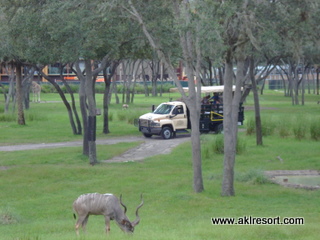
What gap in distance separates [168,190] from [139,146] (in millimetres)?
10798

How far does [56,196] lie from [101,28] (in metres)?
5.36

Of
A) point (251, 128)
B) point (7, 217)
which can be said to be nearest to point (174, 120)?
point (251, 128)

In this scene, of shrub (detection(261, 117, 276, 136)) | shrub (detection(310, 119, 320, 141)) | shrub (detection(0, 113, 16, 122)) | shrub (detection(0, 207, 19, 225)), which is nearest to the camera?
shrub (detection(0, 207, 19, 225))

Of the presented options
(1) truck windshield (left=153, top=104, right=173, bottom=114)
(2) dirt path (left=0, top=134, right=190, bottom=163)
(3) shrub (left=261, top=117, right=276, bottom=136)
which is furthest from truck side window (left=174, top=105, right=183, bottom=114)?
(3) shrub (left=261, top=117, right=276, bottom=136)

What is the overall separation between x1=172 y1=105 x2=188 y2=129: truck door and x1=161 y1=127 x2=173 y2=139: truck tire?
40cm

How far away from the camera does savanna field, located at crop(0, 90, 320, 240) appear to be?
10758 mm

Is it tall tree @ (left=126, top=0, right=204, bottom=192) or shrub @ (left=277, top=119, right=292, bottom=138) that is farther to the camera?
shrub @ (left=277, top=119, right=292, bottom=138)

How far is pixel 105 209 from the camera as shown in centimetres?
965

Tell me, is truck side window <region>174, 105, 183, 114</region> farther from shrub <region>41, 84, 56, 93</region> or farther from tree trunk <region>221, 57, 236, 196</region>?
shrub <region>41, 84, 56, 93</region>

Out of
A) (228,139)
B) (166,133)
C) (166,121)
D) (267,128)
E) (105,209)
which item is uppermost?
(228,139)

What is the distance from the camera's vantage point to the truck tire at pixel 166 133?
30.0 m

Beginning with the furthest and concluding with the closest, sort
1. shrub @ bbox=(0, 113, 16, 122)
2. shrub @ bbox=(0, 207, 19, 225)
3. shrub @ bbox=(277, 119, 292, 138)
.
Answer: shrub @ bbox=(0, 113, 16, 122) < shrub @ bbox=(277, 119, 292, 138) < shrub @ bbox=(0, 207, 19, 225)

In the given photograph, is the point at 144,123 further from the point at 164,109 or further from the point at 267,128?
the point at 267,128

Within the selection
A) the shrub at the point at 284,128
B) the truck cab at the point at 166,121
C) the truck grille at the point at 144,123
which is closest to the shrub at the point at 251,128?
the shrub at the point at 284,128
